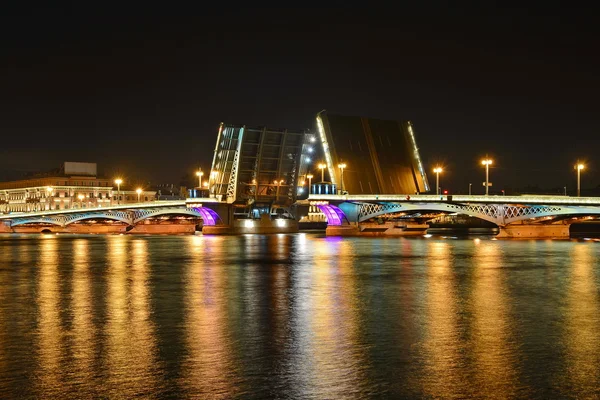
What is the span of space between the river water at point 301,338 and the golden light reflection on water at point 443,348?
0.9 inches

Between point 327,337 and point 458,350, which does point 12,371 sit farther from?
point 458,350

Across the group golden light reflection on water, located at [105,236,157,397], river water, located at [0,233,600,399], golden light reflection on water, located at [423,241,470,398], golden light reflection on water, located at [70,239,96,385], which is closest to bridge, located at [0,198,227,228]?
river water, located at [0,233,600,399]

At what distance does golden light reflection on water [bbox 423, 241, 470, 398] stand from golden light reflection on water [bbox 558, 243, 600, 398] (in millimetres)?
1155

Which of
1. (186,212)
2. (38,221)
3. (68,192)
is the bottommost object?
(38,221)

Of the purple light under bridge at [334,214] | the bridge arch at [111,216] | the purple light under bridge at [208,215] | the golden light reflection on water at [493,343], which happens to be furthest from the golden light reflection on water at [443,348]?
the bridge arch at [111,216]

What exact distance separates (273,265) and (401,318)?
49.2 feet

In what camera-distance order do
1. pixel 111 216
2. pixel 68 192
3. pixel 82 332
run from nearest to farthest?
pixel 82 332
pixel 111 216
pixel 68 192

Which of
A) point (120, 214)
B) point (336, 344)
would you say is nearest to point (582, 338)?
point (336, 344)

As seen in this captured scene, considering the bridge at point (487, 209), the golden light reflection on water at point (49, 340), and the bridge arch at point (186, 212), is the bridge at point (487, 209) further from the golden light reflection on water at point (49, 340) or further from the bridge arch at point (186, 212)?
the golden light reflection on water at point (49, 340)

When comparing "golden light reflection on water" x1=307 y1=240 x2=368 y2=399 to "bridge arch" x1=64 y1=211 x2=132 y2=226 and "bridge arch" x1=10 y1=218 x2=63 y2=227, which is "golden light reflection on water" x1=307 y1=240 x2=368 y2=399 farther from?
"bridge arch" x1=10 y1=218 x2=63 y2=227

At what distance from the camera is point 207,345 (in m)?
9.92

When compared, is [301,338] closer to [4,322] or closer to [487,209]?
[4,322]

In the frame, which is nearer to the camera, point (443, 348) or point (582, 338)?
point (443, 348)

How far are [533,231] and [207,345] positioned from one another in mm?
55424
